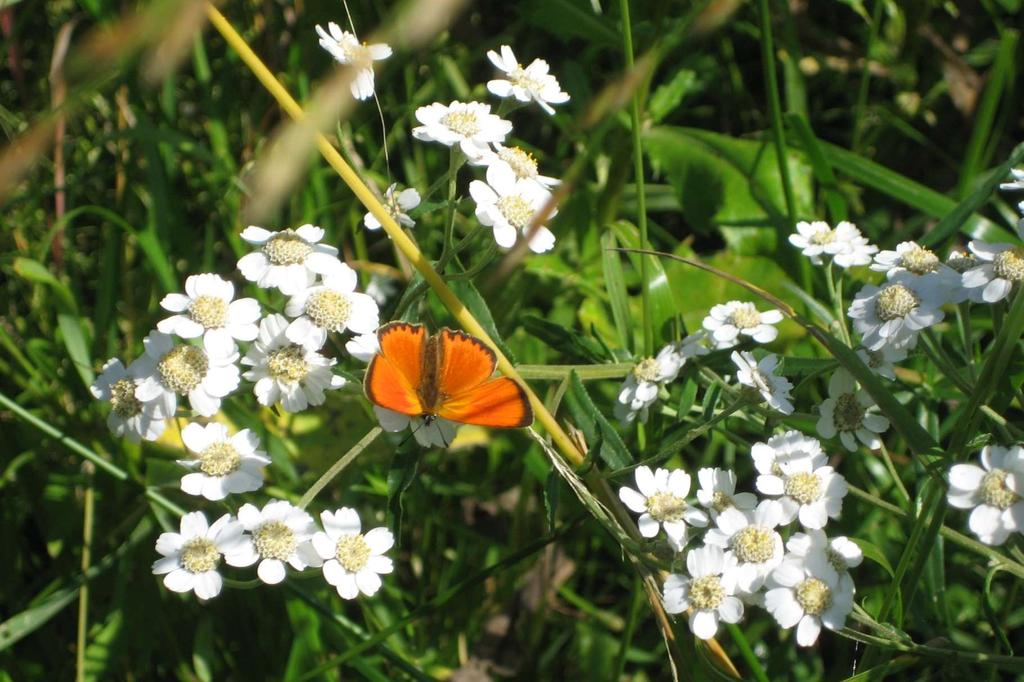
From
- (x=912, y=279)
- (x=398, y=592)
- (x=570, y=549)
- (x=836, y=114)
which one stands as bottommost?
(x=570, y=549)

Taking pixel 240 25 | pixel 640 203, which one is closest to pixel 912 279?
pixel 640 203

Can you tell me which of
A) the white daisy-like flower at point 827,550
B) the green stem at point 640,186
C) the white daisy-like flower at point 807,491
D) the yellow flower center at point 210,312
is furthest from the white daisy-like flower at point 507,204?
the white daisy-like flower at point 827,550

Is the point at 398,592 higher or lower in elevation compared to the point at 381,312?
lower

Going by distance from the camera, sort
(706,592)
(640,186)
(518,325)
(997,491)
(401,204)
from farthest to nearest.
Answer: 1. (518,325)
2. (640,186)
3. (401,204)
4. (706,592)
5. (997,491)

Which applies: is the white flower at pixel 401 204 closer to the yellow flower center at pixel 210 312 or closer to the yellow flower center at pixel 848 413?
the yellow flower center at pixel 210 312

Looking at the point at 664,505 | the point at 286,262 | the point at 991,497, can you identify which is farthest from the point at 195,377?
the point at 991,497

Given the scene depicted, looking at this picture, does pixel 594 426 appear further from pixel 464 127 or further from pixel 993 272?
pixel 993 272

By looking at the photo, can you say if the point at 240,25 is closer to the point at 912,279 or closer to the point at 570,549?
the point at 570,549
